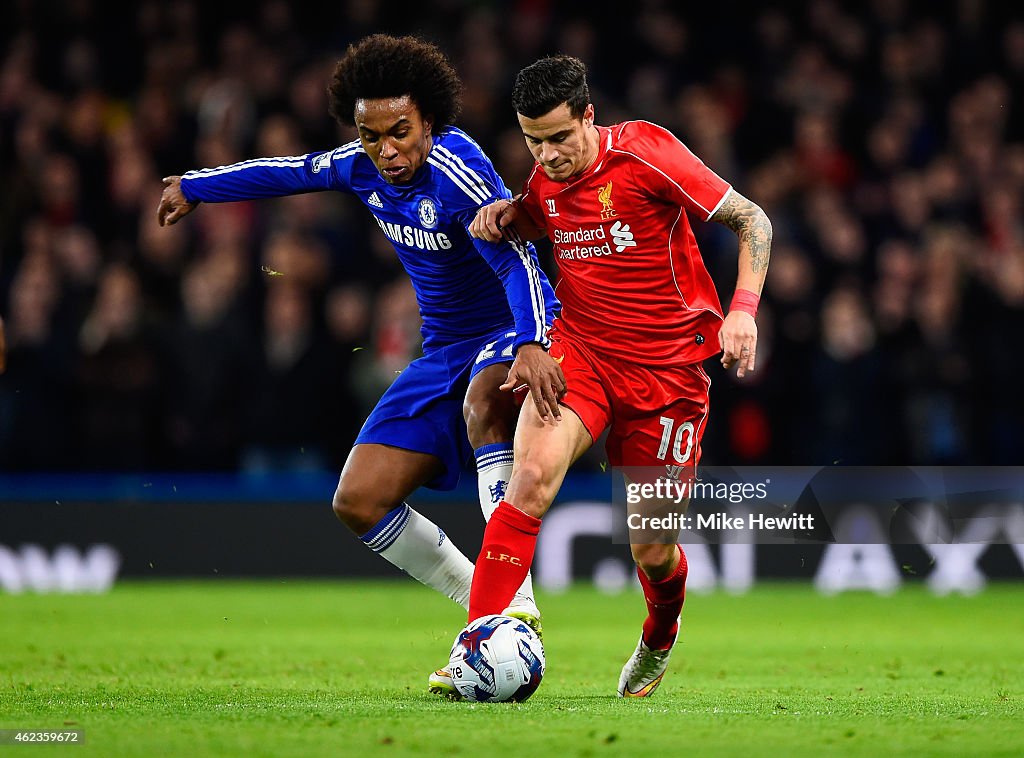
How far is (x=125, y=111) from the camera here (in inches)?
571

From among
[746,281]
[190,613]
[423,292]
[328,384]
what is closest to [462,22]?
[328,384]

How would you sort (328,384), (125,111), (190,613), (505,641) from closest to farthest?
(505,641)
(190,613)
(328,384)
(125,111)

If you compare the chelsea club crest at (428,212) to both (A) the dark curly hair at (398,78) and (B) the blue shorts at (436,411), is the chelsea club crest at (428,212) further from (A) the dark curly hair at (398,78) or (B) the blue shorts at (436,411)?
(B) the blue shorts at (436,411)

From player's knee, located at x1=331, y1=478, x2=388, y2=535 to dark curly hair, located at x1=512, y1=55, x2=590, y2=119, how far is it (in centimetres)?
181

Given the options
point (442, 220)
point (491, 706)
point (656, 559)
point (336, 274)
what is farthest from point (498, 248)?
point (336, 274)

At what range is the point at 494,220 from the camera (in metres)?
6.11

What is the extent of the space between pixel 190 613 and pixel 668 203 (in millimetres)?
5594

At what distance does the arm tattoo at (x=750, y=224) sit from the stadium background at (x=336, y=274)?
18.8ft

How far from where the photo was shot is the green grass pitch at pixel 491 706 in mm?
4691

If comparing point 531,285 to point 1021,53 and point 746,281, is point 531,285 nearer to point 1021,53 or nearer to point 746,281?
point 746,281

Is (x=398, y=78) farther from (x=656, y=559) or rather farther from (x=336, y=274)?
(x=336, y=274)

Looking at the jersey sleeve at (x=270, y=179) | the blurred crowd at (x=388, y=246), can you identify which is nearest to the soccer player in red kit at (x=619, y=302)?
the jersey sleeve at (x=270, y=179)

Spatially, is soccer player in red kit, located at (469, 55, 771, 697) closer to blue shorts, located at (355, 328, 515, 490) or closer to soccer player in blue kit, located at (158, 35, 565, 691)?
soccer player in blue kit, located at (158, 35, 565, 691)

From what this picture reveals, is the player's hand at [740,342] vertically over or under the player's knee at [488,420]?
over
